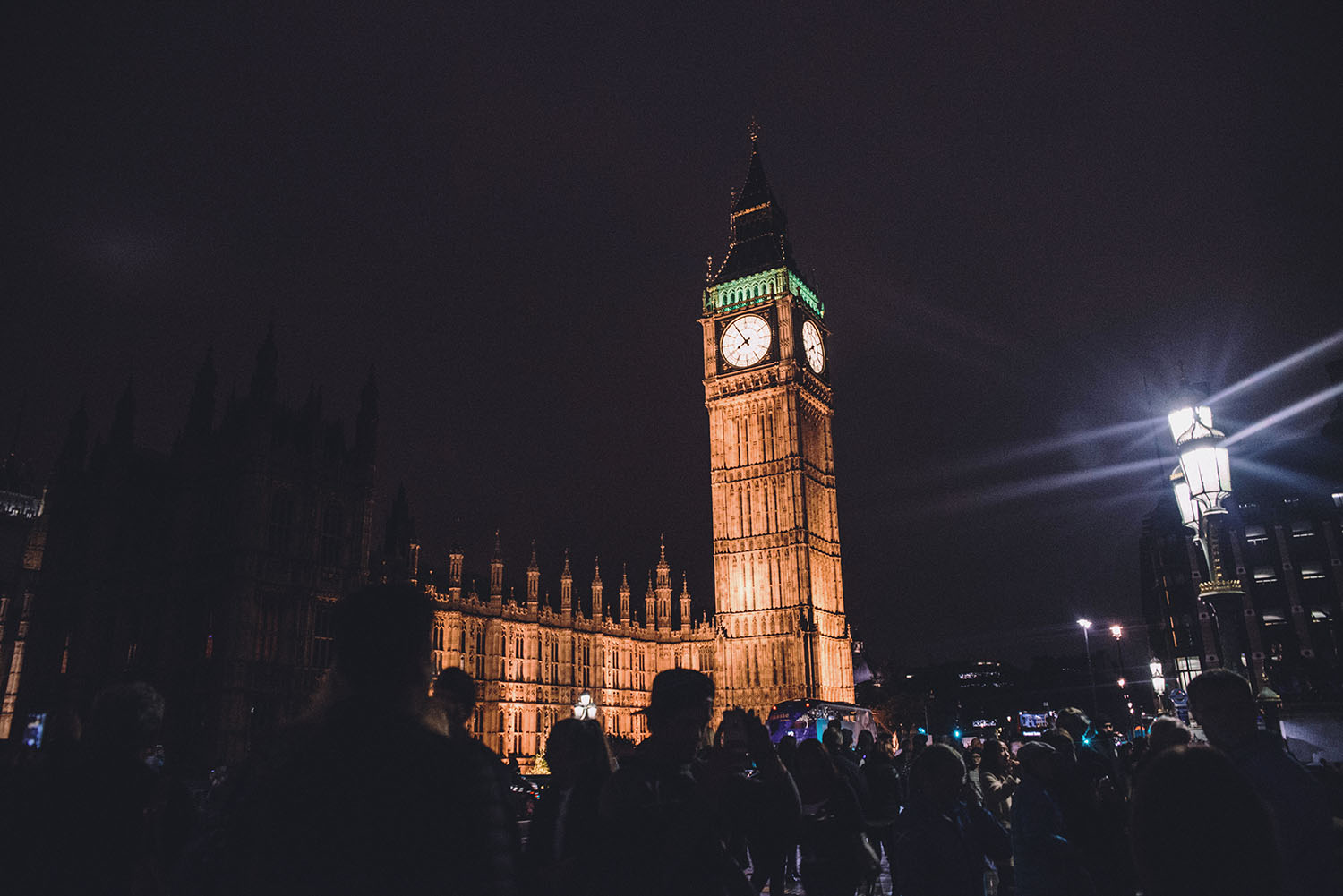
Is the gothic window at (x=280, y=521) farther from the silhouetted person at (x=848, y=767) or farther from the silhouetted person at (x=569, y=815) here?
the silhouetted person at (x=569, y=815)

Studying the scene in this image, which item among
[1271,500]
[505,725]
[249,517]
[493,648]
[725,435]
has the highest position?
[725,435]

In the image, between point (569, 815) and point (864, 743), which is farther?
point (864, 743)

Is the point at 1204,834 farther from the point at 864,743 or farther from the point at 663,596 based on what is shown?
the point at 663,596

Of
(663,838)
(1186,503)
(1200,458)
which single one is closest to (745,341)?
(1186,503)

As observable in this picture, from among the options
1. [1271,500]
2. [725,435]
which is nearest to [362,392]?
[725,435]

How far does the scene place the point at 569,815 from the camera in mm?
4062

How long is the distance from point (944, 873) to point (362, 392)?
134 feet

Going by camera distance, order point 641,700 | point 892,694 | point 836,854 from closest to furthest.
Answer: point 836,854 < point 641,700 < point 892,694

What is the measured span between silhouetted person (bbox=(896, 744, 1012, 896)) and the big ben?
51284mm

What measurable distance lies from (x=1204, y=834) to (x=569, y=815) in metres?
2.63

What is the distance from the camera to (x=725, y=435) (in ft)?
206

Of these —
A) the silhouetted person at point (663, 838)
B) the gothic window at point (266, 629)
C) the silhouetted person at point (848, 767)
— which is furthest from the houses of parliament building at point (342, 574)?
the silhouetted person at point (663, 838)

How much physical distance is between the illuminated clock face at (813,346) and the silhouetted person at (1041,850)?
194ft

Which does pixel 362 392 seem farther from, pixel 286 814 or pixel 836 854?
pixel 286 814
